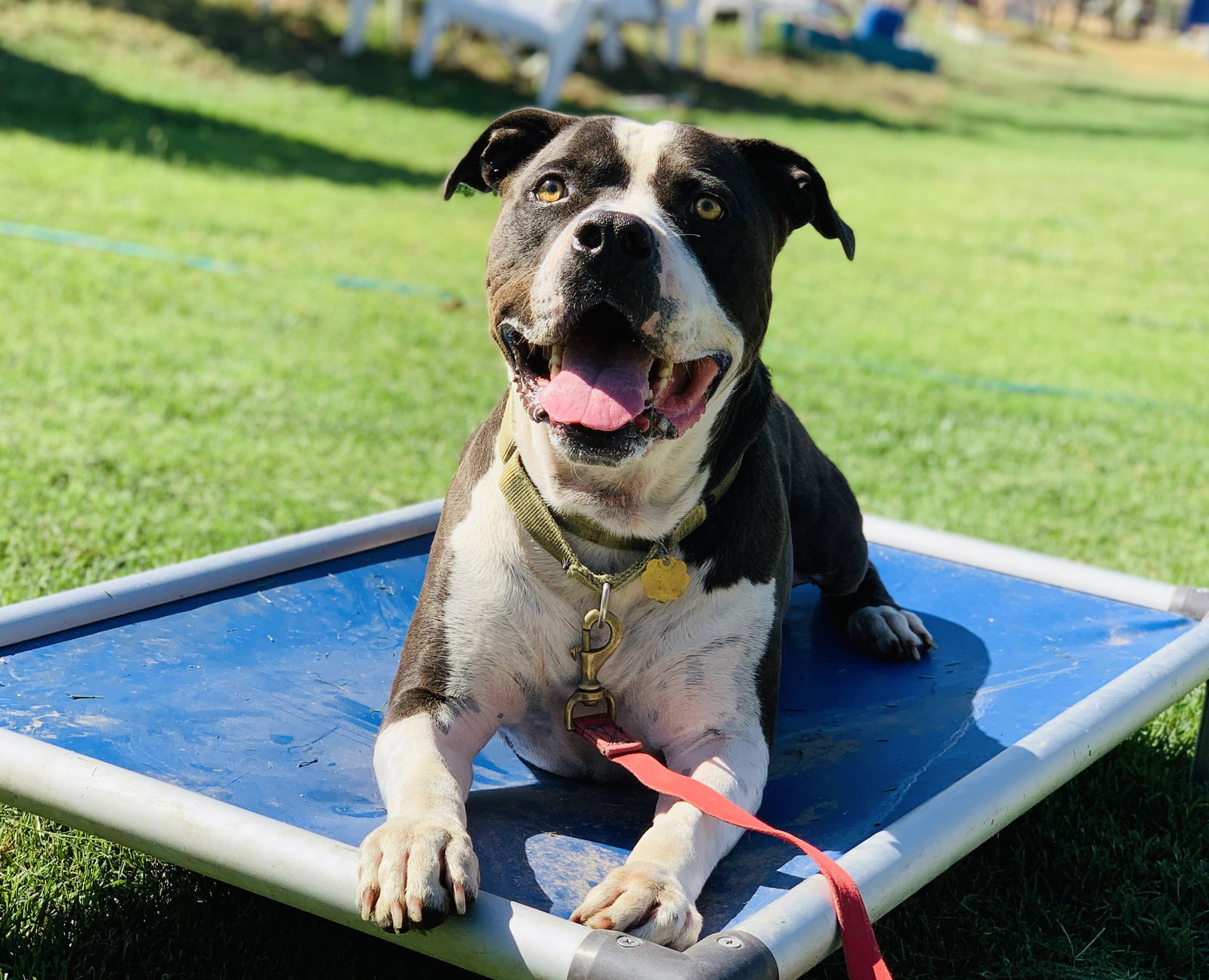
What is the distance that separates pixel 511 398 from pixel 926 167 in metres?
16.7

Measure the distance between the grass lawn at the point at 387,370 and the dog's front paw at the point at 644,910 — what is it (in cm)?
69

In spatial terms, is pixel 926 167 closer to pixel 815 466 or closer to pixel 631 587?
pixel 815 466

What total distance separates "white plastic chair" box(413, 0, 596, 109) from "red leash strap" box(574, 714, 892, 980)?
49.7 ft

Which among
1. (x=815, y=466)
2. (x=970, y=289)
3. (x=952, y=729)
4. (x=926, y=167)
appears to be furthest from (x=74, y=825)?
(x=926, y=167)

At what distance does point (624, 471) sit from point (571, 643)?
1.26 ft

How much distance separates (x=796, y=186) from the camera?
310 cm

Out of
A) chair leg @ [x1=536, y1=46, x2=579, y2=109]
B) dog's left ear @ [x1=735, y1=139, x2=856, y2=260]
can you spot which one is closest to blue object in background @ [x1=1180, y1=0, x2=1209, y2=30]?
chair leg @ [x1=536, y1=46, x2=579, y2=109]

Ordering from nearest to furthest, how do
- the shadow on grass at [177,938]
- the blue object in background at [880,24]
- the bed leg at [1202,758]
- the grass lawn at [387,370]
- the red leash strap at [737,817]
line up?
1. the red leash strap at [737,817]
2. the shadow on grass at [177,938]
3. the grass lawn at [387,370]
4. the bed leg at [1202,758]
5. the blue object in background at [880,24]

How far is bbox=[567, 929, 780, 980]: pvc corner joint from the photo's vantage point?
2.02 meters

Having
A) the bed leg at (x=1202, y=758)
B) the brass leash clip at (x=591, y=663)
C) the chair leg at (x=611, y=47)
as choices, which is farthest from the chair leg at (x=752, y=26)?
the brass leash clip at (x=591, y=663)

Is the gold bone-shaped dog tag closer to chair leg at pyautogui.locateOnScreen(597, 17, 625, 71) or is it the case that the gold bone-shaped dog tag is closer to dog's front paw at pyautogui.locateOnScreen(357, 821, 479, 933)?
dog's front paw at pyautogui.locateOnScreen(357, 821, 479, 933)

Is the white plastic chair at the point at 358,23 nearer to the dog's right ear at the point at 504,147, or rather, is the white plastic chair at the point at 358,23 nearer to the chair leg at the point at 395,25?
the chair leg at the point at 395,25

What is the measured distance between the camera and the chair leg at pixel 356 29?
17.6m

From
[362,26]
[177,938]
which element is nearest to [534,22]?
[362,26]
